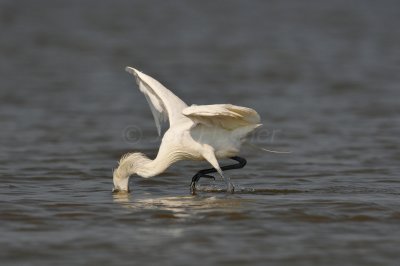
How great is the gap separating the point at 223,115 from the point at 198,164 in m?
3.59

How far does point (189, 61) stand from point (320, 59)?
137 inches

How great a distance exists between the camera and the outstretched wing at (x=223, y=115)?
32.2ft

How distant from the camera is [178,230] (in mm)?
9125

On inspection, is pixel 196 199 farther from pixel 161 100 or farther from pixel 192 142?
pixel 161 100

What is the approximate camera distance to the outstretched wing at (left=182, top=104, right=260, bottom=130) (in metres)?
9.81

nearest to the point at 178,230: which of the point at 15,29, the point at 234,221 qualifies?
the point at 234,221

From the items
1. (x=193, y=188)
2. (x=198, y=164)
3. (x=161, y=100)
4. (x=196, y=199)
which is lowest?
(x=196, y=199)

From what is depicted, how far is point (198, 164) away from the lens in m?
13.5

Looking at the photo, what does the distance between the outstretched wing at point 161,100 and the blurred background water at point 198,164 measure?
0.89 m

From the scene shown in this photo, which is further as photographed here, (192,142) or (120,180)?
(120,180)

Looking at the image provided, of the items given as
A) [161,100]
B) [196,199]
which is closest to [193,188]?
[196,199]

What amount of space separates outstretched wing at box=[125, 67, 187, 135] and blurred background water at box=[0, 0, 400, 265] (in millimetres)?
891

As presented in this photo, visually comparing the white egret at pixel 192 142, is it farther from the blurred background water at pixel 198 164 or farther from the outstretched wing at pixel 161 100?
the blurred background water at pixel 198 164

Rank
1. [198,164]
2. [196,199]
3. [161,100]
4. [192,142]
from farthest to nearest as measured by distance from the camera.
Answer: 1. [198,164]
2. [161,100]
3. [196,199]
4. [192,142]
